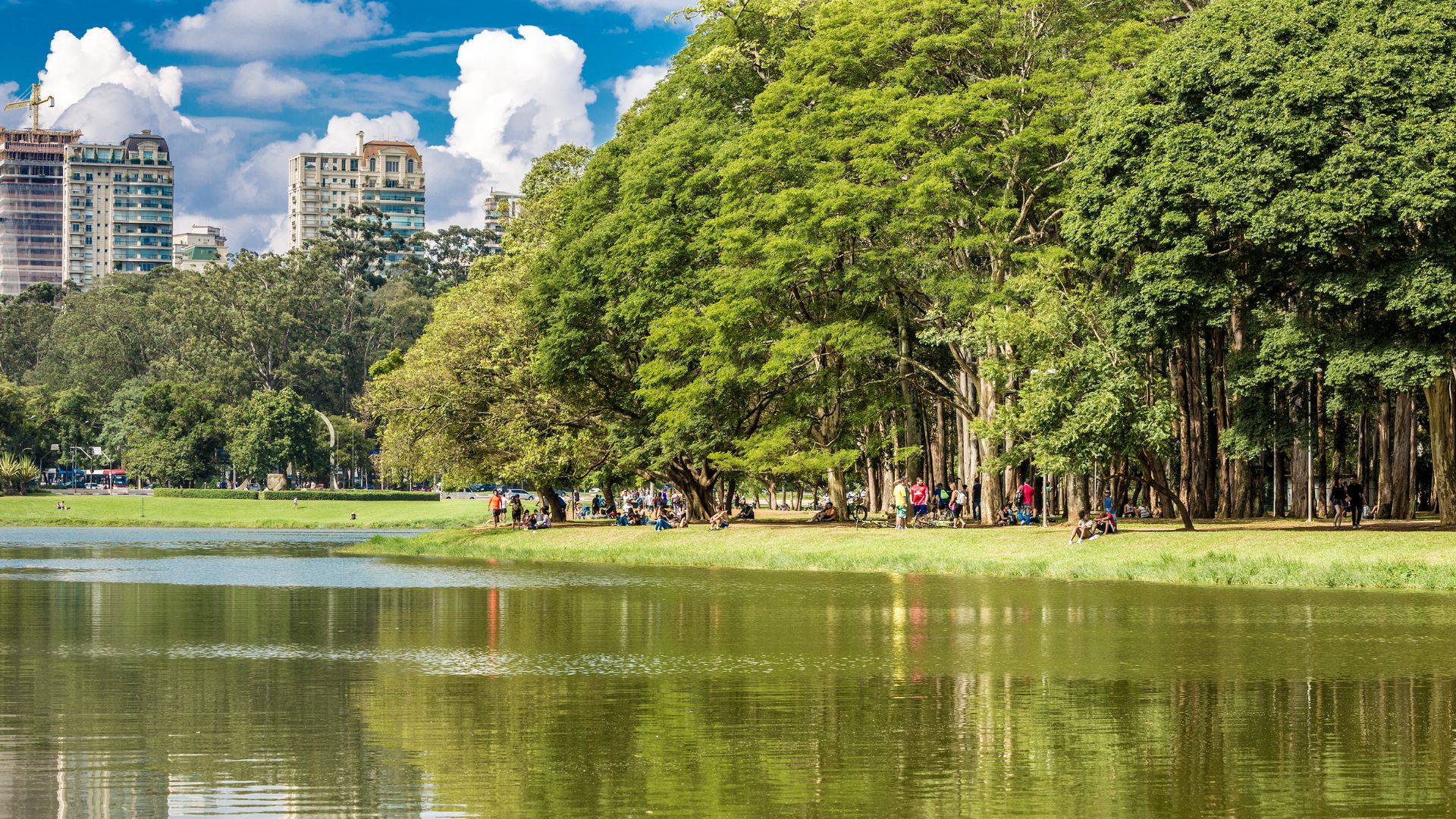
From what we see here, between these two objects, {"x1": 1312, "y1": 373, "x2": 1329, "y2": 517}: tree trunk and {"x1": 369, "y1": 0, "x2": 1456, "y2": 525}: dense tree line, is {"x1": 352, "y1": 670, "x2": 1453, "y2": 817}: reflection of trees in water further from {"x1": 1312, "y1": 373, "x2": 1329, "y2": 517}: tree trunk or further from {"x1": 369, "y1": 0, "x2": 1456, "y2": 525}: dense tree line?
{"x1": 1312, "y1": 373, "x2": 1329, "y2": 517}: tree trunk

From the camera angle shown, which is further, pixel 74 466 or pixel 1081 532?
pixel 74 466

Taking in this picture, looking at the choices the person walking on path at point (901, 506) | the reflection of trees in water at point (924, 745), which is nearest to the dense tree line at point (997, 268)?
the person walking on path at point (901, 506)

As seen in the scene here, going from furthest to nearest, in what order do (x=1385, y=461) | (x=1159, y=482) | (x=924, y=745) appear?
(x=1385, y=461) < (x=1159, y=482) < (x=924, y=745)

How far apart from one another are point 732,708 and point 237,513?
87104 millimetres

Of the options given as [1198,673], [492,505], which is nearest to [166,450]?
[492,505]

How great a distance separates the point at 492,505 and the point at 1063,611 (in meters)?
36.4

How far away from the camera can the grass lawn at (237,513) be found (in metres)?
86.3

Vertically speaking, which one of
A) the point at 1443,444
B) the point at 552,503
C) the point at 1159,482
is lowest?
the point at 552,503

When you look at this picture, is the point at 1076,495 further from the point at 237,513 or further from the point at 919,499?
the point at 237,513

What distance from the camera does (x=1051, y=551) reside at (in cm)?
3788

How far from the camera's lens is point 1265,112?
3759 centimetres

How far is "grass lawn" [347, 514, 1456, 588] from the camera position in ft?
105

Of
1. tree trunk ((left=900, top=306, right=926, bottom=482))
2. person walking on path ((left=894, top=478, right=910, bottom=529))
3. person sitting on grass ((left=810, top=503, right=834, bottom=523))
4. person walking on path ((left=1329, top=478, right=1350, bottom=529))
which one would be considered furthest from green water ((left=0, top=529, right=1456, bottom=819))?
person sitting on grass ((left=810, top=503, right=834, bottom=523))

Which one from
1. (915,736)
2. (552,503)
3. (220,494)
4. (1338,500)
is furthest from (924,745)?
(220,494)
